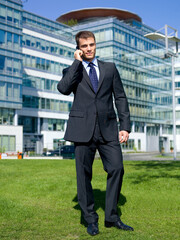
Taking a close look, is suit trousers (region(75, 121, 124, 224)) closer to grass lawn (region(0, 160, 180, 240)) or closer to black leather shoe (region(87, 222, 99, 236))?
black leather shoe (region(87, 222, 99, 236))

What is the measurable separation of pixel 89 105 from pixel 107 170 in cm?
83

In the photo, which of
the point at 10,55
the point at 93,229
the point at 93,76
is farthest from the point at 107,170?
the point at 10,55

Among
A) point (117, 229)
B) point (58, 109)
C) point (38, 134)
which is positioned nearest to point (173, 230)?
point (117, 229)

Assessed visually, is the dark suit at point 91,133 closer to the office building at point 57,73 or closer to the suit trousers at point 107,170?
the suit trousers at point 107,170

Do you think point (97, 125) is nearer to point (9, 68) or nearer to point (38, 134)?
point (9, 68)

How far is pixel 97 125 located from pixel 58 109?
53.2m

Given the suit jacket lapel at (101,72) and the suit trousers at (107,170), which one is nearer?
the suit trousers at (107,170)

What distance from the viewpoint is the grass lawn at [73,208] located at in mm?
4062

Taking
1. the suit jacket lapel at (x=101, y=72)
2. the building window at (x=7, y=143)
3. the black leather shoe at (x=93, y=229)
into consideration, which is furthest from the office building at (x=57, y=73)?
the black leather shoe at (x=93, y=229)

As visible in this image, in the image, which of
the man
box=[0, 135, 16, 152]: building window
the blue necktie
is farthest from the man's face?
box=[0, 135, 16, 152]: building window

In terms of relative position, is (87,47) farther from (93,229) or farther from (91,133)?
(93,229)

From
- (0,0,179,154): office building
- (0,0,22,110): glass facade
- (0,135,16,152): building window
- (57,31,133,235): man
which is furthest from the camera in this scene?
(0,0,179,154): office building

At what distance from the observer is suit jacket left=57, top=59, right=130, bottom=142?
4.31m

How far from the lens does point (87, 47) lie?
4.42 metres
